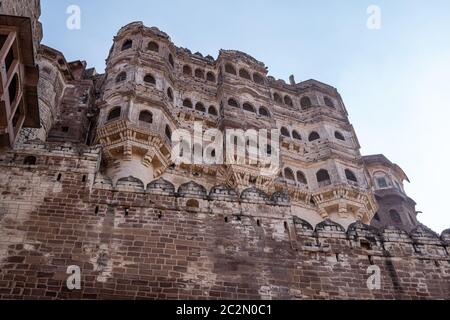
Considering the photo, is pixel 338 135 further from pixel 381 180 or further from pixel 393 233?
pixel 393 233

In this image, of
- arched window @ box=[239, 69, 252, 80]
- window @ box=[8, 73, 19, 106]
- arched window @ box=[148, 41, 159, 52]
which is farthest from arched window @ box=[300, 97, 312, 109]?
window @ box=[8, 73, 19, 106]

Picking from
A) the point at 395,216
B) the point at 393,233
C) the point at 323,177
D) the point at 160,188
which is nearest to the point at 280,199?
the point at 393,233

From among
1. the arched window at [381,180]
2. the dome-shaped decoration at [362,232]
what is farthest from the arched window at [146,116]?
the arched window at [381,180]

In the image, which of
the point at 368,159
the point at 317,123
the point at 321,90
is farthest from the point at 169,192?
the point at 368,159

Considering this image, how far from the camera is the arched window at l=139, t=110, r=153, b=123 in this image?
17.0 m

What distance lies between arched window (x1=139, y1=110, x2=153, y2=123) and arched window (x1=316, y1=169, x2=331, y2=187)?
870cm

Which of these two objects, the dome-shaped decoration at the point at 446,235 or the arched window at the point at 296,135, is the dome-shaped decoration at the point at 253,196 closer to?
the dome-shaped decoration at the point at 446,235

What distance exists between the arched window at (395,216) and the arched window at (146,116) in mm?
15855

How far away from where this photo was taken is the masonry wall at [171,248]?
8.15 metres

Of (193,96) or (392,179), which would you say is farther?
(392,179)

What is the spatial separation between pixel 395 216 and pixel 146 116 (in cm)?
1622

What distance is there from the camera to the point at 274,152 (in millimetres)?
19859

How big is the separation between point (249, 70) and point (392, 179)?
38.2 feet
